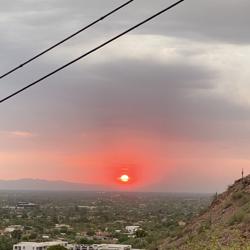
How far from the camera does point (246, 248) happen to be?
1171 cm

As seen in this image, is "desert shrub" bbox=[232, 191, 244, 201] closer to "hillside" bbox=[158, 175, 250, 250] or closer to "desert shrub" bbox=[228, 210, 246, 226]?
"hillside" bbox=[158, 175, 250, 250]

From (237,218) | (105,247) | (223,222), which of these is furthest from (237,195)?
(105,247)

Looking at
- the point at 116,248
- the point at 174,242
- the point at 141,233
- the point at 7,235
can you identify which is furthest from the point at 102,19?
the point at 7,235

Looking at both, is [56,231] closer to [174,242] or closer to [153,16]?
[174,242]

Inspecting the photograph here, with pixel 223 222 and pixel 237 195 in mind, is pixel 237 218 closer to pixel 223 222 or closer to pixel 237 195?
pixel 223 222

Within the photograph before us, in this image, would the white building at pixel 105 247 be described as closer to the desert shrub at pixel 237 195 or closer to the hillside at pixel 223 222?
the hillside at pixel 223 222

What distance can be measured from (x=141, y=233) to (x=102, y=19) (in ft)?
152

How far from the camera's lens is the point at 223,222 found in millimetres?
22625

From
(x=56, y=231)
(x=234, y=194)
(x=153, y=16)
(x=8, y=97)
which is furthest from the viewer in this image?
(x=56, y=231)

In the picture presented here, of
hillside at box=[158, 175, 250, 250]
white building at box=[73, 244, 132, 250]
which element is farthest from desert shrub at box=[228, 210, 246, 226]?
white building at box=[73, 244, 132, 250]

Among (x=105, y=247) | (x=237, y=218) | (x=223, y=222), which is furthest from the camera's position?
(x=105, y=247)

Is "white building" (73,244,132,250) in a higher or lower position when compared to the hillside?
lower

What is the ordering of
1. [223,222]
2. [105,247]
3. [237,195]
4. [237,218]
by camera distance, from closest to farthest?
[237,218] → [223,222] → [237,195] → [105,247]

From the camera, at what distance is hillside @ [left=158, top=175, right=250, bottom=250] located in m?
19.4
